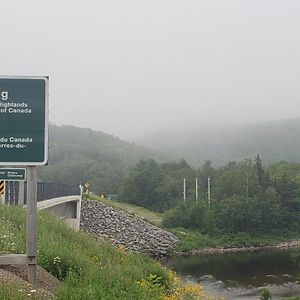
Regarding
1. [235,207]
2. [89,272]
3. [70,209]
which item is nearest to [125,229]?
[70,209]

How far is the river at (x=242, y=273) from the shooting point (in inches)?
1382

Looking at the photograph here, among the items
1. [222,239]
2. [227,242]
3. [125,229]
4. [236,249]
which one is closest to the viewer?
[125,229]

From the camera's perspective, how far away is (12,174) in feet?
24.7

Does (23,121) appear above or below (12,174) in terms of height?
above

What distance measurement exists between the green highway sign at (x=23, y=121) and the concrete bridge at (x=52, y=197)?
34.6 feet

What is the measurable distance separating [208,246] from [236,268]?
21.3 metres

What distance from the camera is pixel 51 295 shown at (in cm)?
664

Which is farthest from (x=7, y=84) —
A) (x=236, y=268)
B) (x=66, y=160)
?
(x=66, y=160)

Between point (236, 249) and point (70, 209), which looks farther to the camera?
point (236, 249)

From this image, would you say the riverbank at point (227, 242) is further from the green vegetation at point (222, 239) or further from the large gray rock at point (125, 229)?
the large gray rock at point (125, 229)

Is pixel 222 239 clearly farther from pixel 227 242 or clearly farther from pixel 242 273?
pixel 242 273

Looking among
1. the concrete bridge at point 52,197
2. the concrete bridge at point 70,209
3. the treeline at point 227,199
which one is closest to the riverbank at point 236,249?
the treeline at point 227,199

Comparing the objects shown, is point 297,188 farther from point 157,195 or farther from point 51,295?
point 51,295

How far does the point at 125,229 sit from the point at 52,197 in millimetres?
30384
